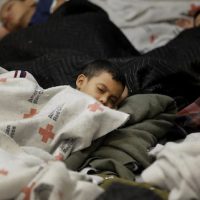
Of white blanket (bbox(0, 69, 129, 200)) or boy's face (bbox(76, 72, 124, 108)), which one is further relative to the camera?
boy's face (bbox(76, 72, 124, 108))

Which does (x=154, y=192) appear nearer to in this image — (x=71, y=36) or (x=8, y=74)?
(x=8, y=74)

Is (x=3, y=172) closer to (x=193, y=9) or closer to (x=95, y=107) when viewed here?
(x=95, y=107)

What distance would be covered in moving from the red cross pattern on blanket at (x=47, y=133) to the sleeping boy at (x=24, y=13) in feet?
3.54

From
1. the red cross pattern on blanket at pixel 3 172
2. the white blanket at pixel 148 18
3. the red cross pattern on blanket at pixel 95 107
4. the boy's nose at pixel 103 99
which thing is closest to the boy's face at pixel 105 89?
the boy's nose at pixel 103 99

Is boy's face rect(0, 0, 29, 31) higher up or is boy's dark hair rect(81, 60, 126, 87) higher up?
boy's dark hair rect(81, 60, 126, 87)

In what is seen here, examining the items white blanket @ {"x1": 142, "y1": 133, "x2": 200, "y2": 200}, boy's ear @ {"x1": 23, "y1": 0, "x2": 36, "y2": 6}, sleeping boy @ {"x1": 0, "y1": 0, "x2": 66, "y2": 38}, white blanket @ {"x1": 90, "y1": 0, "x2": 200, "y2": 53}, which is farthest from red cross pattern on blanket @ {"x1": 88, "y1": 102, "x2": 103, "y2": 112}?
boy's ear @ {"x1": 23, "y1": 0, "x2": 36, "y2": 6}

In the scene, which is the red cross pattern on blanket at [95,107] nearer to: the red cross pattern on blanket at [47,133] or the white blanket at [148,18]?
the red cross pattern on blanket at [47,133]

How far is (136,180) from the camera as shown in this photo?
2.99 feet

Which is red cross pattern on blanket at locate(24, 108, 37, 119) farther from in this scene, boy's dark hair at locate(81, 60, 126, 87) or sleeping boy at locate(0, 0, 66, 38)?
sleeping boy at locate(0, 0, 66, 38)

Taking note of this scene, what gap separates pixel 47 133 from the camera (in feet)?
3.18

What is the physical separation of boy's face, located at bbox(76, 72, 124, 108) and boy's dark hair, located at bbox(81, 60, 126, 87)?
1 centimetres

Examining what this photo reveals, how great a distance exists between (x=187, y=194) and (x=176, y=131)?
0.37 meters

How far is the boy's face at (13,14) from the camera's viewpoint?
1.96 meters

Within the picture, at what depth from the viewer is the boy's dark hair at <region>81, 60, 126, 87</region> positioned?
45.6 inches
